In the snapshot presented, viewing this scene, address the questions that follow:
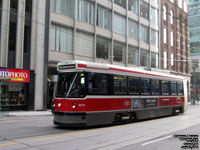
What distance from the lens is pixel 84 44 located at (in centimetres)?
2870

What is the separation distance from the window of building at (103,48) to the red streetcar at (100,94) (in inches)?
642

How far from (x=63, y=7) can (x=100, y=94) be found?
1815 cm

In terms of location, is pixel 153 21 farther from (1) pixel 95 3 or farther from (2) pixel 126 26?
(1) pixel 95 3

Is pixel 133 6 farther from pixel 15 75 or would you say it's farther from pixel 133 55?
pixel 15 75

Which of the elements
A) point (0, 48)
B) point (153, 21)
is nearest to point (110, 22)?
point (153, 21)

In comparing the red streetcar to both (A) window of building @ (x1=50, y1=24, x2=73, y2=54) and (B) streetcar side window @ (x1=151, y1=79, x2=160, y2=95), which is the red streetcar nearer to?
(B) streetcar side window @ (x1=151, y1=79, x2=160, y2=95)

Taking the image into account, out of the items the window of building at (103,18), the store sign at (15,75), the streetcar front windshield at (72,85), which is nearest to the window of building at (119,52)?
the window of building at (103,18)

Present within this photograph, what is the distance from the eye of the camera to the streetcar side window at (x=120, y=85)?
12.1m

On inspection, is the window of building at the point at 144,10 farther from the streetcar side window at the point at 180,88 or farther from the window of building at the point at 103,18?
the streetcar side window at the point at 180,88

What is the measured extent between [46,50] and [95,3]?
33.1ft

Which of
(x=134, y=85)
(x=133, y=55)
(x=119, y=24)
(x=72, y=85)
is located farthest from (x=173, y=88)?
(x=133, y=55)

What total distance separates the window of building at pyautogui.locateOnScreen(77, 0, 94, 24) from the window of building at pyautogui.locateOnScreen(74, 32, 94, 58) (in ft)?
6.05

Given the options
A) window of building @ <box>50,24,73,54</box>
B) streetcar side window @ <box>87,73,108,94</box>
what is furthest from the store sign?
streetcar side window @ <box>87,73,108,94</box>

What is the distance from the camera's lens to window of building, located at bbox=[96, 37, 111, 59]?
3085 cm
